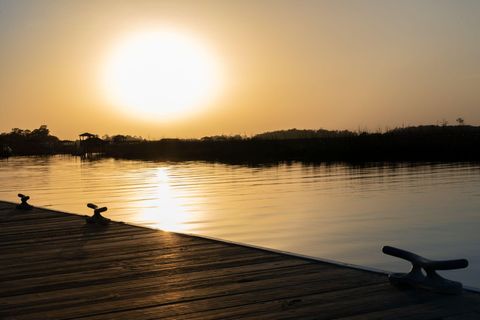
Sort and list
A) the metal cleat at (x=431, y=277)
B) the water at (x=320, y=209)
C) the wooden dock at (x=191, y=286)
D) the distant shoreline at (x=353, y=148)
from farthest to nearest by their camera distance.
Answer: the distant shoreline at (x=353, y=148)
the water at (x=320, y=209)
the metal cleat at (x=431, y=277)
the wooden dock at (x=191, y=286)

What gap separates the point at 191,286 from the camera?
4.87 meters

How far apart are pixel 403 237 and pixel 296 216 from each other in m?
3.90

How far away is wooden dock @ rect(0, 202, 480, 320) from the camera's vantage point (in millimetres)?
4051

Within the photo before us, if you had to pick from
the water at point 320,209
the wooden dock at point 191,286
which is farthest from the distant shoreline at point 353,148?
the wooden dock at point 191,286

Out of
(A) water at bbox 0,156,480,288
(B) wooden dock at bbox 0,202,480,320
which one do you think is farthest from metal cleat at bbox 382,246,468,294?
(A) water at bbox 0,156,480,288

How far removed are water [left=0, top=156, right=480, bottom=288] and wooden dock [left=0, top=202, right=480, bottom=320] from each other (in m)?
3.37

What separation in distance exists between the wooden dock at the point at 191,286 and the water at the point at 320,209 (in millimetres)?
3372

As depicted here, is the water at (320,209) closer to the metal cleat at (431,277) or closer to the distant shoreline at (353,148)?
the metal cleat at (431,277)

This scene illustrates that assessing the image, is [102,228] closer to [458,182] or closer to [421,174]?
[458,182]

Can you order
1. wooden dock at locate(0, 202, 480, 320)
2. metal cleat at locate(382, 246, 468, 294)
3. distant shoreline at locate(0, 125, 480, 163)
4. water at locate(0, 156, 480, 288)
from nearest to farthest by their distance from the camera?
1. wooden dock at locate(0, 202, 480, 320)
2. metal cleat at locate(382, 246, 468, 294)
3. water at locate(0, 156, 480, 288)
4. distant shoreline at locate(0, 125, 480, 163)

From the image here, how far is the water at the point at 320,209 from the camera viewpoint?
10.8 m

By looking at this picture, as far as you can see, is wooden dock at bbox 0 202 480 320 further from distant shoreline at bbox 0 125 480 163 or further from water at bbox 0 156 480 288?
distant shoreline at bbox 0 125 480 163

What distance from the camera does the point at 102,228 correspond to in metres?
8.78

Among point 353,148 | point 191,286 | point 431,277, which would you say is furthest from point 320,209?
point 353,148
